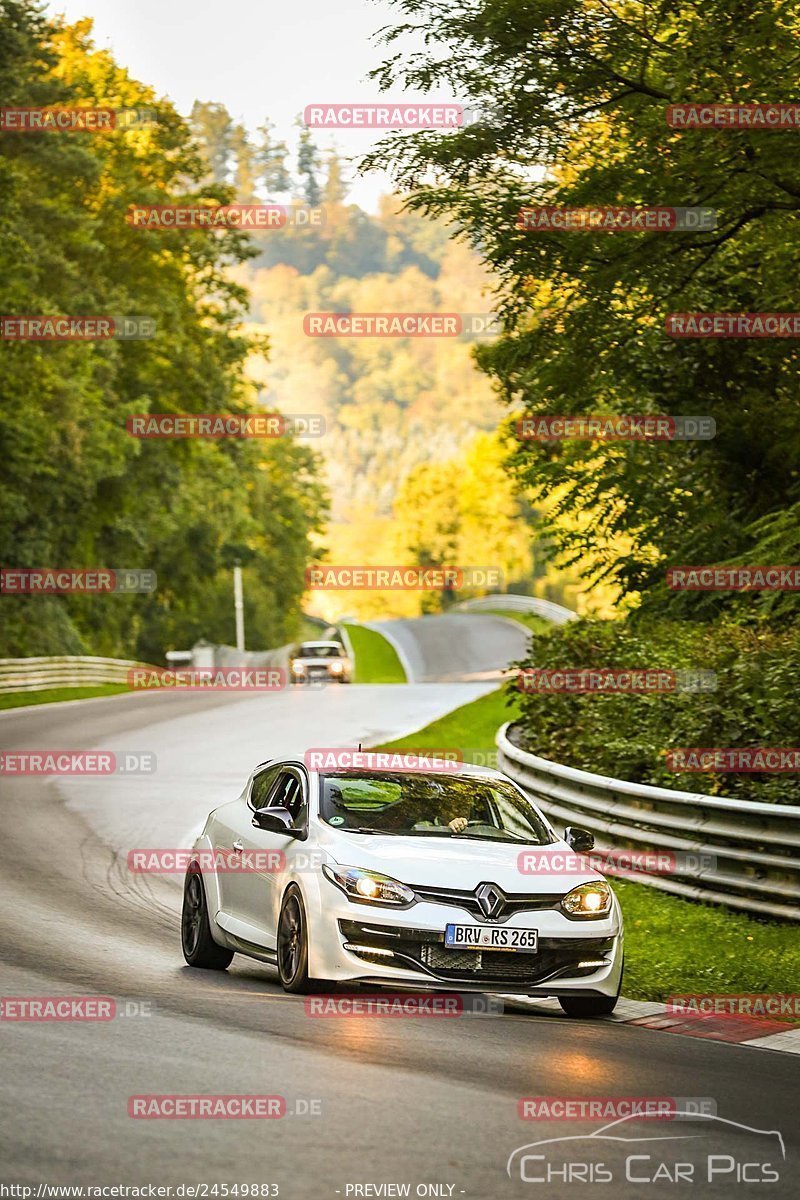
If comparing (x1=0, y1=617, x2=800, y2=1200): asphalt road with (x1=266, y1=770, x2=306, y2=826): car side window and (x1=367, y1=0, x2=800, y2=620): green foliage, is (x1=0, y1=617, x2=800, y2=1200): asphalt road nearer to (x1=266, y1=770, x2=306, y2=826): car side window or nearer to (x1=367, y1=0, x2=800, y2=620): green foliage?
(x1=266, y1=770, x2=306, y2=826): car side window

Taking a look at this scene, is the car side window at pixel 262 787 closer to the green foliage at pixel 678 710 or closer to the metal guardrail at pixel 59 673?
the green foliage at pixel 678 710

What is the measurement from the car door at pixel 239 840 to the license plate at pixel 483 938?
1889 mm

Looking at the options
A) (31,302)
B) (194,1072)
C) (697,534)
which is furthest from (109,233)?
(194,1072)

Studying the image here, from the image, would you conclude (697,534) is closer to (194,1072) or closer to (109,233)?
(194,1072)

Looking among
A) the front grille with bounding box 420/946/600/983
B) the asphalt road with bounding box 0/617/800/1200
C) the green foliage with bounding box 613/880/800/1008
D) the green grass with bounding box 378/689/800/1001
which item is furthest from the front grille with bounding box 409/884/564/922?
the green grass with bounding box 378/689/800/1001

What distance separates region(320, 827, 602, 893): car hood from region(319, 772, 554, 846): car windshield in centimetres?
21

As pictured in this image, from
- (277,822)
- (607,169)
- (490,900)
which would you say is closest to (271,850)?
(277,822)

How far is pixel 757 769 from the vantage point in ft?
47.1

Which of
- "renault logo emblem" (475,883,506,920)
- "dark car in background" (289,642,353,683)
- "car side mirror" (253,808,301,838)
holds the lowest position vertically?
"dark car in background" (289,642,353,683)

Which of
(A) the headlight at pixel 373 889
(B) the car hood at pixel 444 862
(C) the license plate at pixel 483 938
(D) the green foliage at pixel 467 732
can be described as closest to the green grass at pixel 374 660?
(D) the green foliage at pixel 467 732

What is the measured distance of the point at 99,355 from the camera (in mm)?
58219

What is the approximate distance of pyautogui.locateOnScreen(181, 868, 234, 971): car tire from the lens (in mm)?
11742

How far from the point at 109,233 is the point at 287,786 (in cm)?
5288

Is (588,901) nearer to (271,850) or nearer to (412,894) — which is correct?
(412,894)
